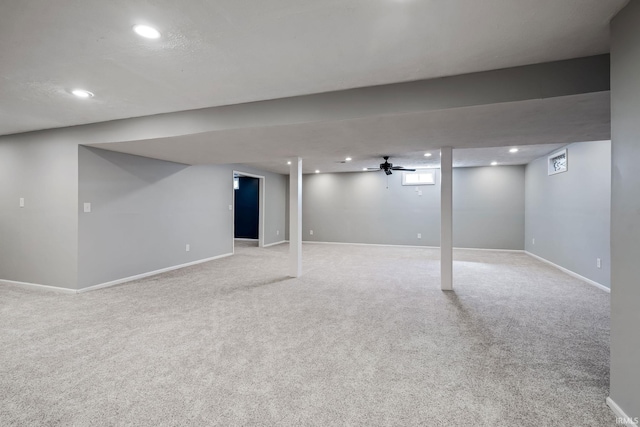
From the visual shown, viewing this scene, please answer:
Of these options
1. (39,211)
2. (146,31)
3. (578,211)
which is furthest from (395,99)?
(39,211)

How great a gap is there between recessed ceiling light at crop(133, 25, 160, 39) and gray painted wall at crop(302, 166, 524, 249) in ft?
23.6

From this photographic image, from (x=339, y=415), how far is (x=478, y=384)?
974 millimetres

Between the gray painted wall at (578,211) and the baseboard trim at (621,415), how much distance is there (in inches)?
124

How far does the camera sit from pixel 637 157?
143cm

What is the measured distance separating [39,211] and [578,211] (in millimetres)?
8243

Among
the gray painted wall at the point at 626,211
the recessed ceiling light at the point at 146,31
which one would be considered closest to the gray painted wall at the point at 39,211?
the recessed ceiling light at the point at 146,31

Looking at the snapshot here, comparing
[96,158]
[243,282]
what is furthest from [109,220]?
[243,282]

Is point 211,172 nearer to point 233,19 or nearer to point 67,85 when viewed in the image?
point 67,85

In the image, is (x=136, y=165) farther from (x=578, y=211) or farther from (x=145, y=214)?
(x=578, y=211)

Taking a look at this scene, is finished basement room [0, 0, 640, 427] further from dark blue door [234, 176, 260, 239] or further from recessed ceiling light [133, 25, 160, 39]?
dark blue door [234, 176, 260, 239]

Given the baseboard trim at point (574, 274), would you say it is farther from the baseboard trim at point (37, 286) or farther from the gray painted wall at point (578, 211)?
the baseboard trim at point (37, 286)

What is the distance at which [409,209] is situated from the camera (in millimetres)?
8250

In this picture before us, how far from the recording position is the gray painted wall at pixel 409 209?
24.6 feet

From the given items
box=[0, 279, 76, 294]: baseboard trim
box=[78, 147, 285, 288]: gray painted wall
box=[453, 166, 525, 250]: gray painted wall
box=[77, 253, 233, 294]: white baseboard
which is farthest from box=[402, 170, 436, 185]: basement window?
box=[0, 279, 76, 294]: baseboard trim
